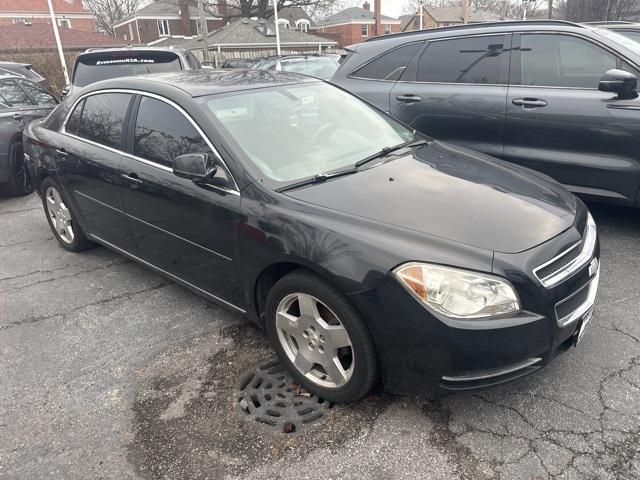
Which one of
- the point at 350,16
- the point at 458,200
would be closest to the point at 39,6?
the point at 350,16

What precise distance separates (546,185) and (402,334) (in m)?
1.47

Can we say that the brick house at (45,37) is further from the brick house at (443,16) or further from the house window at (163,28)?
the brick house at (443,16)

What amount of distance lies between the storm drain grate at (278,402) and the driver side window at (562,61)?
11.2 ft

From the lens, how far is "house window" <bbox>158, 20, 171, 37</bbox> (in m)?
46.8

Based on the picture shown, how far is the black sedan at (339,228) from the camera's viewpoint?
220 centimetres

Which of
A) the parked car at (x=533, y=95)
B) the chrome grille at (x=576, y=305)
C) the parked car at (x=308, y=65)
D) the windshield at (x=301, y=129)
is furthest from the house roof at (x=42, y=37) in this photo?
the chrome grille at (x=576, y=305)

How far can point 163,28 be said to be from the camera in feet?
155

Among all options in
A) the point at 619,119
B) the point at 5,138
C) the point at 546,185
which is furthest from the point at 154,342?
the point at 5,138

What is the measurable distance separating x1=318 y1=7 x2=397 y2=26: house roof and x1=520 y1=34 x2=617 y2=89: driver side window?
5394 centimetres

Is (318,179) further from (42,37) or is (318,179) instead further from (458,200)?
(42,37)

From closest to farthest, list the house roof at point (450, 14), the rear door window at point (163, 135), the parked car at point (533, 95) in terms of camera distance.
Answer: the rear door window at point (163, 135)
the parked car at point (533, 95)
the house roof at point (450, 14)

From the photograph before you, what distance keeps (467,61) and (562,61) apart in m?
0.85

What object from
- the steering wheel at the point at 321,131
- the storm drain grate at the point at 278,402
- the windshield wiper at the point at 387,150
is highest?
the steering wheel at the point at 321,131

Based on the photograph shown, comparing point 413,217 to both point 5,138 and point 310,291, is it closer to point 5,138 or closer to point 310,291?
point 310,291
